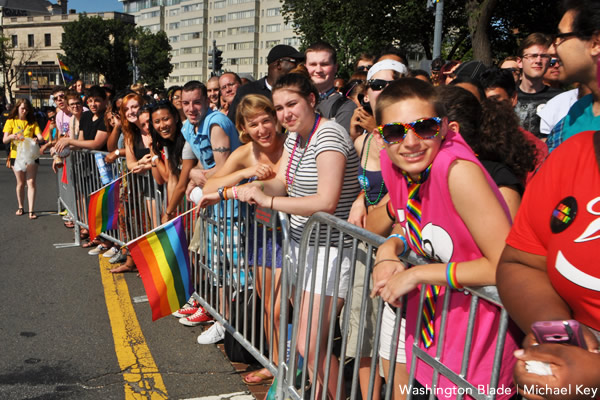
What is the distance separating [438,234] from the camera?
188 centimetres

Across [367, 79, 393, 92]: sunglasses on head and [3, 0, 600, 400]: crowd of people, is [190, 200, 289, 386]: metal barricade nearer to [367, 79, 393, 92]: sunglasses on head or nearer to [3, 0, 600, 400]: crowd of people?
[3, 0, 600, 400]: crowd of people

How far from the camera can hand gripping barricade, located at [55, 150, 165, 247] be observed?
17.7 ft

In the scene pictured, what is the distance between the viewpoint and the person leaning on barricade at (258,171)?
3232mm

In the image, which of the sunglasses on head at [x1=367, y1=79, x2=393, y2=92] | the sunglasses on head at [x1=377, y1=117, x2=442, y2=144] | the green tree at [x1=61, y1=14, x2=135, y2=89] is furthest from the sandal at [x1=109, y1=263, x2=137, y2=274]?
the green tree at [x1=61, y1=14, x2=135, y2=89]

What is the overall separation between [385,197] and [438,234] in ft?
2.85

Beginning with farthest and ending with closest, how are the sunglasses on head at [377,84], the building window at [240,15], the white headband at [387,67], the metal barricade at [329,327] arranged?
the building window at [240,15]
the white headband at [387,67]
the sunglasses on head at [377,84]
the metal barricade at [329,327]

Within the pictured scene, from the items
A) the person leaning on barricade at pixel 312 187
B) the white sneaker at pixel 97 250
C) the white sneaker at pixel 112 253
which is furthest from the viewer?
the white sneaker at pixel 97 250

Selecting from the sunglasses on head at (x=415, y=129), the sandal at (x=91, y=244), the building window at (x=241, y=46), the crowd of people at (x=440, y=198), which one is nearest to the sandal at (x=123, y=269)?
the sandal at (x=91, y=244)

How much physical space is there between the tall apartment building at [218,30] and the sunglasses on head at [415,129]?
92415mm

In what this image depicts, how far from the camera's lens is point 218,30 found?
4149 inches

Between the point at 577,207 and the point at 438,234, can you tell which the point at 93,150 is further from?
the point at 577,207

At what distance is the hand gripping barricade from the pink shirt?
144 inches

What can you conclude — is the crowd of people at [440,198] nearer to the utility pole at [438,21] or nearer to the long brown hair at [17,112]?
the long brown hair at [17,112]

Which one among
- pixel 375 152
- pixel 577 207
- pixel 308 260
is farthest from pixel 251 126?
pixel 577 207
